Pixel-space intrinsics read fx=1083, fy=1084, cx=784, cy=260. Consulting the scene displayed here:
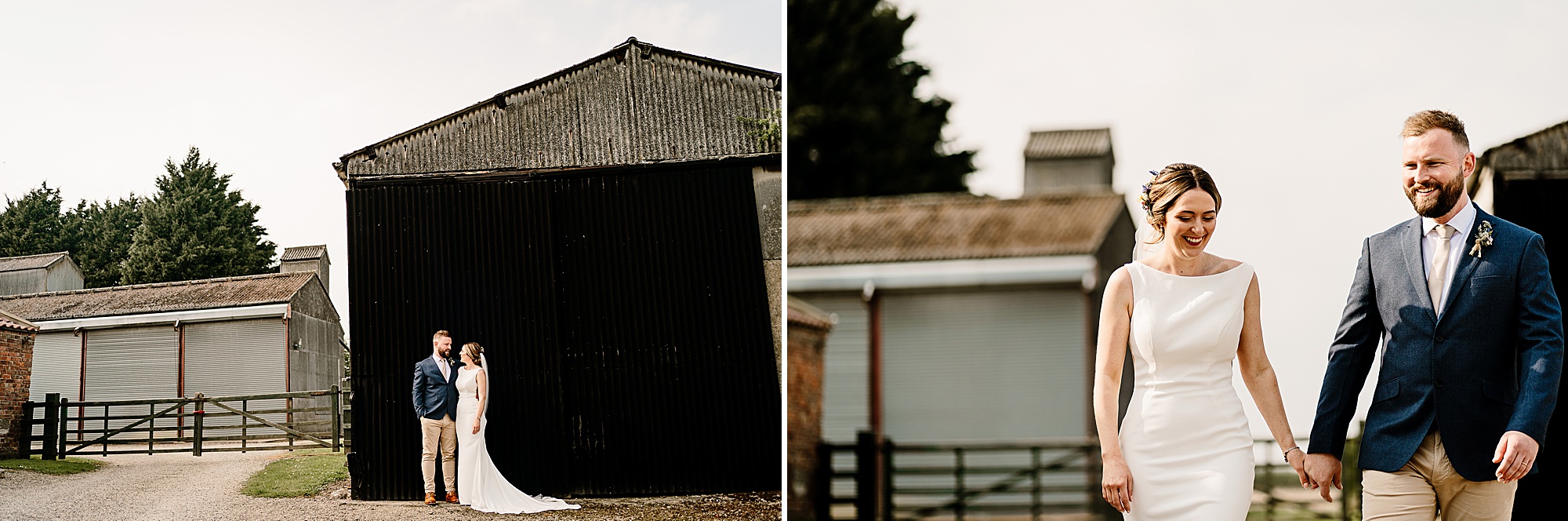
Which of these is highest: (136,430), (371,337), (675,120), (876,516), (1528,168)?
(675,120)

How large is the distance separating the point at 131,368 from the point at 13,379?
0.39 meters

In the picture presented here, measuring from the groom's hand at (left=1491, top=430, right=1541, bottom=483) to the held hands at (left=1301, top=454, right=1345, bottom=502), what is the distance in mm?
309

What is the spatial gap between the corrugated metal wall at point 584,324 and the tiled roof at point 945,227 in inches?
13.4

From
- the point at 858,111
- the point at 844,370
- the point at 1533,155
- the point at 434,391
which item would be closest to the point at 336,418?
the point at 434,391

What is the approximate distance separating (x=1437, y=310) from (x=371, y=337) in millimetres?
3502

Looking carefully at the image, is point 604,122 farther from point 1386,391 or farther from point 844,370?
point 1386,391

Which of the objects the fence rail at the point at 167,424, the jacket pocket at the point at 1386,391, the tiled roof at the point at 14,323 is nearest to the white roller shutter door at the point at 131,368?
the fence rail at the point at 167,424

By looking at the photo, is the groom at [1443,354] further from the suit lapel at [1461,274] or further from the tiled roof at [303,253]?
the tiled roof at [303,253]

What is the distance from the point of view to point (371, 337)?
13.6ft

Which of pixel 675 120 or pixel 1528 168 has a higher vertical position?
pixel 675 120

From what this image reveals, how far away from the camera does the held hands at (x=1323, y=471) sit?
2.44 meters

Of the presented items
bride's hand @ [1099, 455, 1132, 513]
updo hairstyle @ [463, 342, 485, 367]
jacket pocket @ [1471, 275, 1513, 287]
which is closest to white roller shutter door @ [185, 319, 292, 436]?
updo hairstyle @ [463, 342, 485, 367]

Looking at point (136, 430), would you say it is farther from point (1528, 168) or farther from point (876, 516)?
point (1528, 168)

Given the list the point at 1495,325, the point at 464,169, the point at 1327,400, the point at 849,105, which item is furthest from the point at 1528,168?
the point at 464,169
